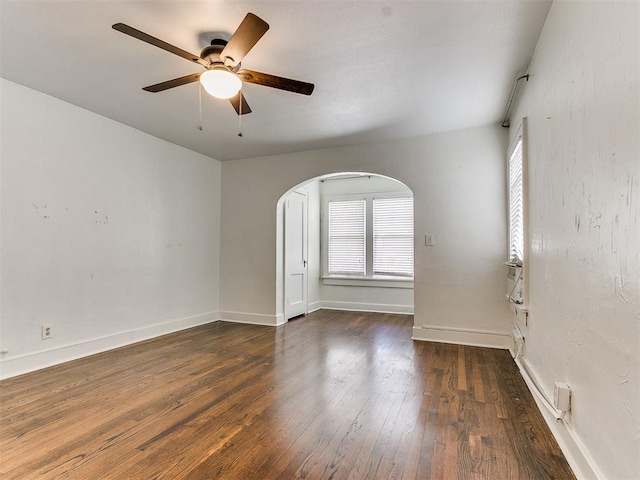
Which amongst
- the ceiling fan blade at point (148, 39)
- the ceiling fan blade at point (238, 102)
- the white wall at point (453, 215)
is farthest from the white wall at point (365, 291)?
the ceiling fan blade at point (148, 39)

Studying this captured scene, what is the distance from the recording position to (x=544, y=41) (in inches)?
86.9

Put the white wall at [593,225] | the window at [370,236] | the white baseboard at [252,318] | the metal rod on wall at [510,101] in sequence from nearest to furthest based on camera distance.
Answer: the white wall at [593,225] < the metal rod on wall at [510,101] < the white baseboard at [252,318] < the window at [370,236]

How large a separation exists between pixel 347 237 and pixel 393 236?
0.88 m

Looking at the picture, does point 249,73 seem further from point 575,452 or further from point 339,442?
point 575,452

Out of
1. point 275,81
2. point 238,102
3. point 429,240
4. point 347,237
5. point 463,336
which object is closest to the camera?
Result: point 275,81

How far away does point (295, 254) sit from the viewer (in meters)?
5.56

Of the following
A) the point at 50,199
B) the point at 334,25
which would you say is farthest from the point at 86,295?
the point at 334,25

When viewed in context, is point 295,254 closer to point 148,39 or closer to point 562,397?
point 148,39

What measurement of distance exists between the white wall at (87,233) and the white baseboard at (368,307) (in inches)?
97.8

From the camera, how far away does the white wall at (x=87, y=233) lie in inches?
117

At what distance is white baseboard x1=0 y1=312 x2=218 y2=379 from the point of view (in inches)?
115

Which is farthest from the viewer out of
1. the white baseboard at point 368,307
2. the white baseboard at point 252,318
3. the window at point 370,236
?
the window at point 370,236

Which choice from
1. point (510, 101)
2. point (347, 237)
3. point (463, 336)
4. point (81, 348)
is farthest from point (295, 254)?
point (510, 101)

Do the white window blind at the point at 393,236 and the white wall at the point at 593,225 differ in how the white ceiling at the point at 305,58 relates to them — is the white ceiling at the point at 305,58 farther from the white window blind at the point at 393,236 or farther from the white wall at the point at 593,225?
the white window blind at the point at 393,236
